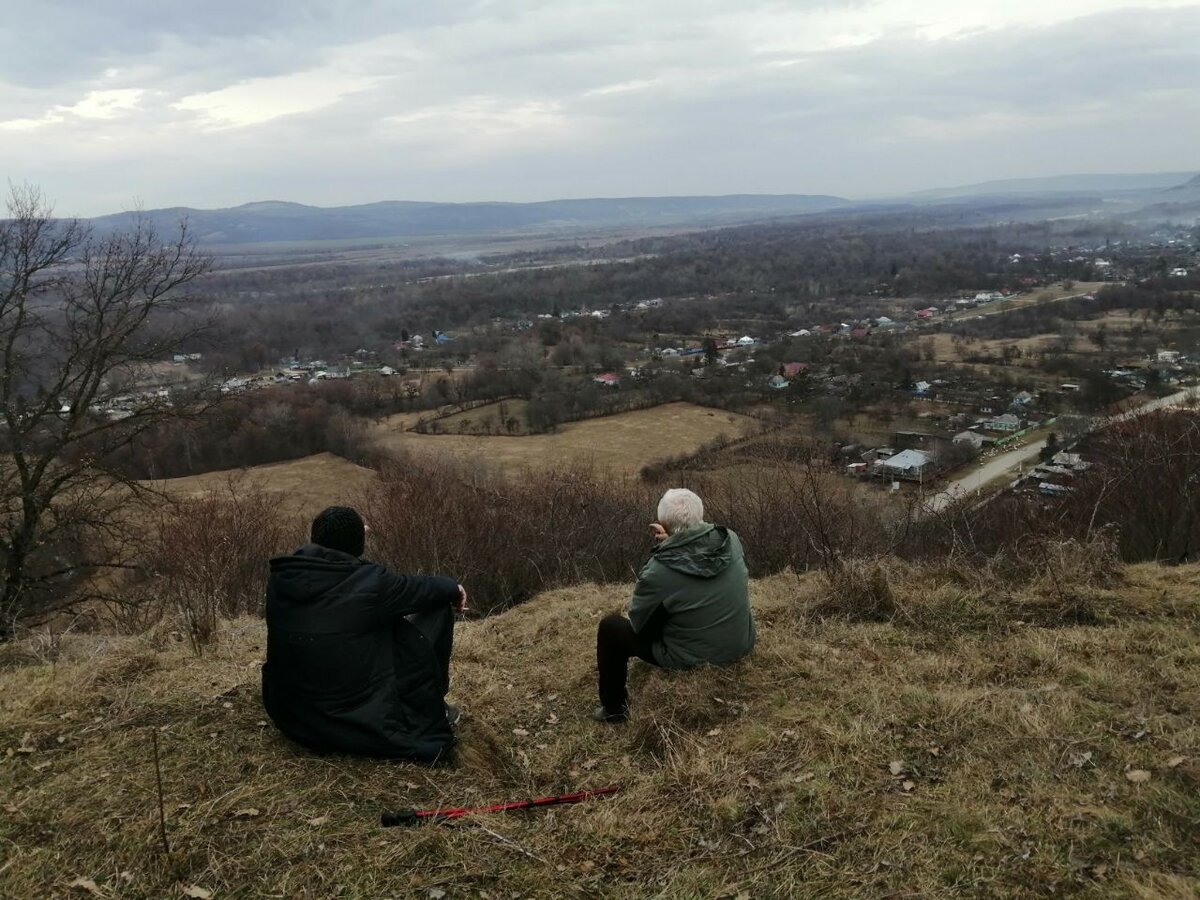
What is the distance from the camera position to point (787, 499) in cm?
1412

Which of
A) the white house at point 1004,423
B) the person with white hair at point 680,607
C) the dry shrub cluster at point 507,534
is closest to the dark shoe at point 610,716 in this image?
the person with white hair at point 680,607

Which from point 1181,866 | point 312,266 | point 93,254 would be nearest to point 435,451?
point 93,254

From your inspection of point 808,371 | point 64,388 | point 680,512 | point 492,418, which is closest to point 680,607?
point 680,512

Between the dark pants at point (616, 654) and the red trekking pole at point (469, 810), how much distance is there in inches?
29.4

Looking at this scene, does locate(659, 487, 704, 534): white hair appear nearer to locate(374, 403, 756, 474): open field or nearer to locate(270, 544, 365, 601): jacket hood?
locate(270, 544, 365, 601): jacket hood

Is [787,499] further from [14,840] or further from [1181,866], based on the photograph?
[14,840]

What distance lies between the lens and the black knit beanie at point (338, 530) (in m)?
3.53

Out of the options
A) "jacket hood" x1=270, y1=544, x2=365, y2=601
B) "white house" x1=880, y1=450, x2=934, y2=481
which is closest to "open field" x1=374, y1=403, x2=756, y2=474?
"white house" x1=880, y1=450, x2=934, y2=481

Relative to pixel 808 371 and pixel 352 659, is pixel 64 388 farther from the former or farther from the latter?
pixel 808 371

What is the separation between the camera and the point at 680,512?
4172 mm

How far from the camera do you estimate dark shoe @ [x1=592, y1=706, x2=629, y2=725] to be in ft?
13.7

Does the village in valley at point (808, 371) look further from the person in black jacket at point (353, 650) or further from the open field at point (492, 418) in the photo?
the person in black jacket at point (353, 650)

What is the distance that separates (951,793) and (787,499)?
11141mm

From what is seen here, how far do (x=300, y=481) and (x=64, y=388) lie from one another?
14956 mm
